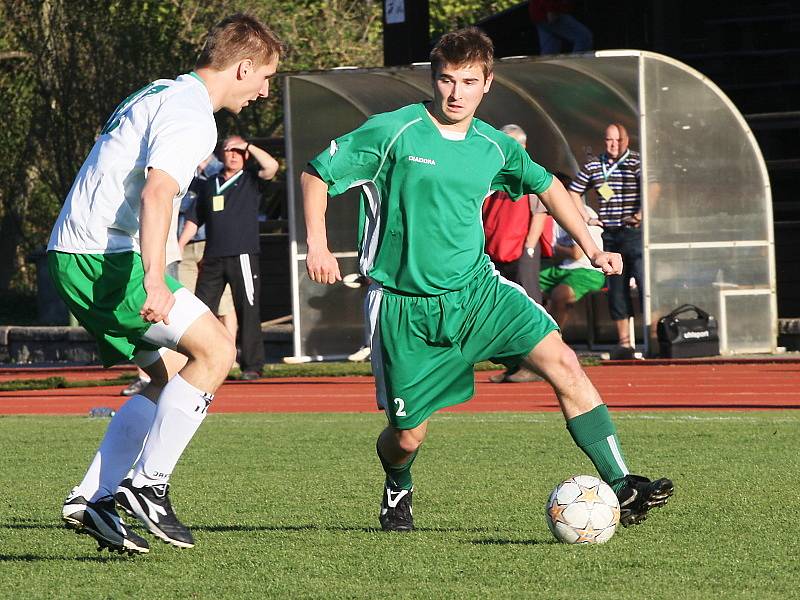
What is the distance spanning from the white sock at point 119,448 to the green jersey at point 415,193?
43.0 inches

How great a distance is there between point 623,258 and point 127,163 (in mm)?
10554

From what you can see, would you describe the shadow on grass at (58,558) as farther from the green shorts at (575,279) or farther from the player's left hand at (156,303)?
the green shorts at (575,279)

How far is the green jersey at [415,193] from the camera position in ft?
20.7

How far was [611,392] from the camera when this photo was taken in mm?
13008

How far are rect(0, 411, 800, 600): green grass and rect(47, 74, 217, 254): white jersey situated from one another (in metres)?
1.18

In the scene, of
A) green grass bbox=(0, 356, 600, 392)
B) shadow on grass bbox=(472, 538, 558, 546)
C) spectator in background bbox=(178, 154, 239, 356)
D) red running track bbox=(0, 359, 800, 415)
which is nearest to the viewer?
shadow on grass bbox=(472, 538, 558, 546)

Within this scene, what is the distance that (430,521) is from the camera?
6.64 metres

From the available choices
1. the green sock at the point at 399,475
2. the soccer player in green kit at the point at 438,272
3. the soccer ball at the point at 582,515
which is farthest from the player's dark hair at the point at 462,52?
the soccer ball at the point at 582,515

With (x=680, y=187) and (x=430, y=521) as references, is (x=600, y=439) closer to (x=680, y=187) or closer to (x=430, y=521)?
(x=430, y=521)

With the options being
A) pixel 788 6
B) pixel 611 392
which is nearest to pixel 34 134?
pixel 788 6

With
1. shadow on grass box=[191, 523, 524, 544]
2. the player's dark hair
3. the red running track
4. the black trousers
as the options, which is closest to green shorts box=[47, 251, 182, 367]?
shadow on grass box=[191, 523, 524, 544]

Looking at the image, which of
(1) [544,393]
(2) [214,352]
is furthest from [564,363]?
(1) [544,393]

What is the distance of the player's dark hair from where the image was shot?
630 cm

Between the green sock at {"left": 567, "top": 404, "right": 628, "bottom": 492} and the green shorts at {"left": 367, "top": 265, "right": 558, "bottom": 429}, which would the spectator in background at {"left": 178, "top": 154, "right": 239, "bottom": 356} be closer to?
the green shorts at {"left": 367, "top": 265, "right": 558, "bottom": 429}
